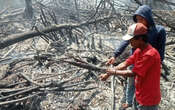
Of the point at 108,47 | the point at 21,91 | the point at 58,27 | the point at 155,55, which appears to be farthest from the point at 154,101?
the point at 58,27

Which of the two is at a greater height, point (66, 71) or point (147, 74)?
point (147, 74)

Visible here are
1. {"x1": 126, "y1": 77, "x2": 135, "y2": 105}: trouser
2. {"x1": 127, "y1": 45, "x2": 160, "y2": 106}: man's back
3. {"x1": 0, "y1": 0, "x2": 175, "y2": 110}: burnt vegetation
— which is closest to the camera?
{"x1": 127, "y1": 45, "x2": 160, "y2": 106}: man's back

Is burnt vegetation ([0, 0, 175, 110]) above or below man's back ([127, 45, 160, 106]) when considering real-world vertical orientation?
below

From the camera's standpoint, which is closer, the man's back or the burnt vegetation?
the man's back

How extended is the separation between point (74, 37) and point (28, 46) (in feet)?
6.31

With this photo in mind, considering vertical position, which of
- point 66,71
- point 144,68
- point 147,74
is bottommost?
point 66,71

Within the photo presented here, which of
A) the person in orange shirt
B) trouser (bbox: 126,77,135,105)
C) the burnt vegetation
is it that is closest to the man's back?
the person in orange shirt

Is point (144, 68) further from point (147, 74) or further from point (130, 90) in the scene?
point (130, 90)

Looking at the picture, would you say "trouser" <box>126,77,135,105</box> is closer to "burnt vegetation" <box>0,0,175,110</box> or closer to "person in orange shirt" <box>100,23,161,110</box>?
"burnt vegetation" <box>0,0,175,110</box>

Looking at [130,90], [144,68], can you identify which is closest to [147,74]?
[144,68]

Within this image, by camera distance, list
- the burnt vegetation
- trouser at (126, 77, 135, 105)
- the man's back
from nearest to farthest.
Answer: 1. the man's back
2. trouser at (126, 77, 135, 105)
3. the burnt vegetation

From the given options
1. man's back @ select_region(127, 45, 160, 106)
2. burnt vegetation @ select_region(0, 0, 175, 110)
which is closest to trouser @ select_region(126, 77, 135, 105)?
burnt vegetation @ select_region(0, 0, 175, 110)

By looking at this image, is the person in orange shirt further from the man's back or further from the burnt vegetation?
the burnt vegetation

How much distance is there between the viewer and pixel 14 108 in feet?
14.4
